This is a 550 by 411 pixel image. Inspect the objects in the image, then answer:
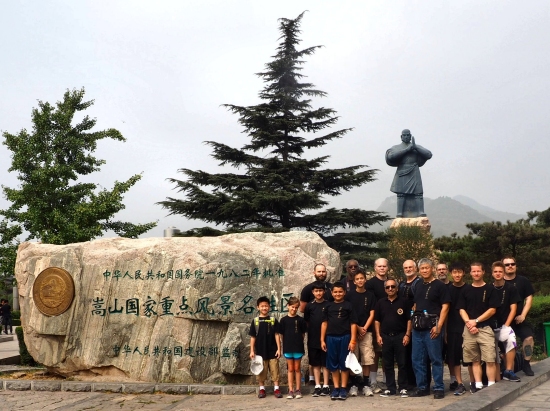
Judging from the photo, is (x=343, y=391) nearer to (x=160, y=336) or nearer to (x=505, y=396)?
(x=505, y=396)

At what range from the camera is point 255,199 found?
48.1 feet

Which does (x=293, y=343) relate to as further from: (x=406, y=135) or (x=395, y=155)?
(x=406, y=135)

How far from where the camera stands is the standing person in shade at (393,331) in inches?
243

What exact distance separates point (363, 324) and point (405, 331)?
46 centimetres

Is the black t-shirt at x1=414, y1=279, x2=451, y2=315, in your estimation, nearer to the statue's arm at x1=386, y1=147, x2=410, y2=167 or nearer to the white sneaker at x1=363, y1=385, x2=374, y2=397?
the white sneaker at x1=363, y1=385, x2=374, y2=397

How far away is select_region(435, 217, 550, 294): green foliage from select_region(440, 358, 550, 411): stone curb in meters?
10.3

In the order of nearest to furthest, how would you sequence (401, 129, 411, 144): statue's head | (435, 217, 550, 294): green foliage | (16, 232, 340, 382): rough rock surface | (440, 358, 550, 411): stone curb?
(440, 358, 550, 411): stone curb
(16, 232, 340, 382): rough rock surface
(435, 217, 550, 294): green foliage
(401, 129, 411, 144): statue's head

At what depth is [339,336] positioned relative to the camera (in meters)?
6.22

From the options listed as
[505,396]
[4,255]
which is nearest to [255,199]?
[4,255]

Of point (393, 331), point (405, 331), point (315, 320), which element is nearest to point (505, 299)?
point (405, 331)

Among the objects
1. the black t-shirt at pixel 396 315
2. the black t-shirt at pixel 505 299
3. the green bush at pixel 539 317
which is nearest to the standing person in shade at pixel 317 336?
the black t-shirt at pixel 396 315

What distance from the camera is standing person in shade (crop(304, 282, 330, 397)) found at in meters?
6.41

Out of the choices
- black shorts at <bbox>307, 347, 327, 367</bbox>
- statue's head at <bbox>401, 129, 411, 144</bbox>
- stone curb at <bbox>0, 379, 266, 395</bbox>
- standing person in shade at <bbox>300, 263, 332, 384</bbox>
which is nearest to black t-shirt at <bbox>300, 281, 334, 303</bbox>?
standing person in shade at <bbox>300, 263, 332, 384</bbox>

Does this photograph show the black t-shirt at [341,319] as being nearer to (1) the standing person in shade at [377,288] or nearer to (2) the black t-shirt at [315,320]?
(2) the black t-shirt at [315,320]
